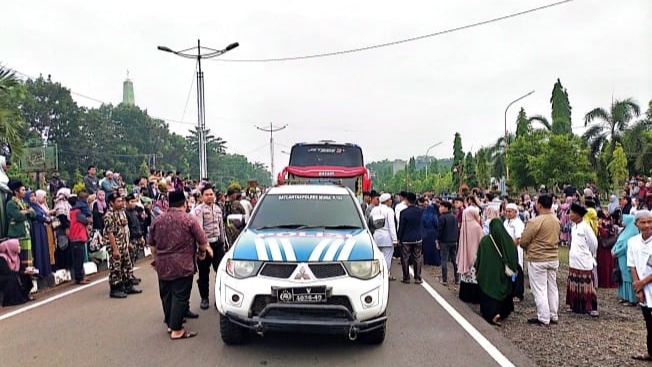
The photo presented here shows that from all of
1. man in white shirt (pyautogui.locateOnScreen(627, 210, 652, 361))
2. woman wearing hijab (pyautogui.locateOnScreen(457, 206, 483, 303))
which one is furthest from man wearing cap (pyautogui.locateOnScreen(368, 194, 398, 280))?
man in white shirt (pyautogui.locateOnScreen(627, 210, 652, 361))

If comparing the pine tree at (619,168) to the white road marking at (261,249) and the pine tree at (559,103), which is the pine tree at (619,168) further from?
the white road marking at (261,249)

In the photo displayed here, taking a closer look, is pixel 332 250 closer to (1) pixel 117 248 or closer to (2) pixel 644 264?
(2) pixel 644 264

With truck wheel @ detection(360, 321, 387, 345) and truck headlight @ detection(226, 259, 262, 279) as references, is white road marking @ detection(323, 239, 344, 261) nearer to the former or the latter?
truck headlight @ detection(226, 259, 262, 279)

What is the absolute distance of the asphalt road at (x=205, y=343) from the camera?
19.4 ft

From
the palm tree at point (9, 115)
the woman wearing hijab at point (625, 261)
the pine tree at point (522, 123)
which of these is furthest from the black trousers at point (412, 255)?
the pine tree at point (522, 123)

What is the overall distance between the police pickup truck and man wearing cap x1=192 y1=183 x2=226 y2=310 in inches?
80.6

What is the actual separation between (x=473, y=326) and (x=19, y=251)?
729 cm

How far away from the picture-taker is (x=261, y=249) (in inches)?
243

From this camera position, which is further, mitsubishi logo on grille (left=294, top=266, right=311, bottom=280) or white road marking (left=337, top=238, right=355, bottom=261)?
white road marking (left=337, top=238, right=355, bottom=261)

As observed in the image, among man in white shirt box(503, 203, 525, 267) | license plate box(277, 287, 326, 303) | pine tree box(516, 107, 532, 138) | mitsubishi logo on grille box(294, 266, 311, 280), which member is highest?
pine tree box(516, 107, 532, 138)

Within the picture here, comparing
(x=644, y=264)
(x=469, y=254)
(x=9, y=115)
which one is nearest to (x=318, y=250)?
(x=644, y=264)

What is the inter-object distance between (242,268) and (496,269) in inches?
150

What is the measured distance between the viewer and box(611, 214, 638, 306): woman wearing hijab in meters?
8.82

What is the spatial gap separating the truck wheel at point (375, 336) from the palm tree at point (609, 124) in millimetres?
39937
